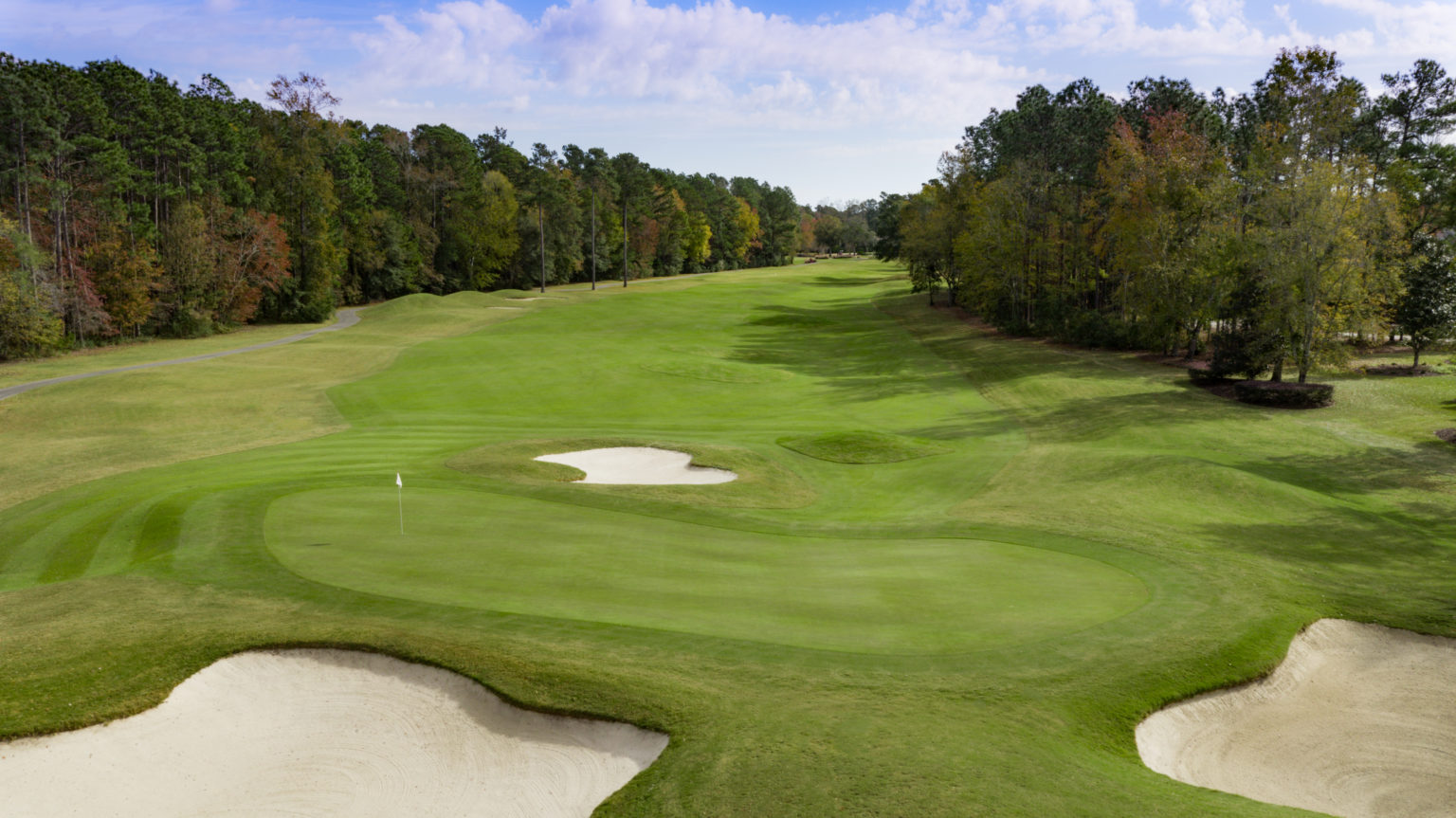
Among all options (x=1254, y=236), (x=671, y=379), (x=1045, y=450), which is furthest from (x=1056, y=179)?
(x=1045, y=450)

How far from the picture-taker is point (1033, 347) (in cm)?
5053

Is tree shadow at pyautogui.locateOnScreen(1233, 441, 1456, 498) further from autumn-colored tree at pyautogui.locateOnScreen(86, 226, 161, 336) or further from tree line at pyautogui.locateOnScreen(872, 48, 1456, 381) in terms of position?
autumn-colored tree at pyautogui.locateOnScreen(86, 226, 161, 336)

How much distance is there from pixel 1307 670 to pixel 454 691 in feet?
38.5

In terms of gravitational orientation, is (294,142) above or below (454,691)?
above

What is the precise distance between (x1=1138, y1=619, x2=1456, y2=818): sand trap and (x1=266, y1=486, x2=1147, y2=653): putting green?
7.00 ft

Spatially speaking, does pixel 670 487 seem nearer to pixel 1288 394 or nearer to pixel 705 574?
pixel 705 574

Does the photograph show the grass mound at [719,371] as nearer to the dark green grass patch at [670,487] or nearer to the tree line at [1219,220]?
the dark green grass patch at [670,487]

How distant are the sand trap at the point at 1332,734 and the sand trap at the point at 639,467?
1418cm

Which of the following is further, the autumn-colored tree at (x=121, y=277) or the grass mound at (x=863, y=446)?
the autumn-colored tree at (x=121, y=277)

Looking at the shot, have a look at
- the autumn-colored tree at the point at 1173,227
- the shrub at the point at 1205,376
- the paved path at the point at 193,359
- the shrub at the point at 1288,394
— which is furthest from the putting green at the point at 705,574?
the autumn-colored tree at the point at 1173,227

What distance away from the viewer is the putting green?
465 inches

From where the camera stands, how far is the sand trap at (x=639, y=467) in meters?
23.1

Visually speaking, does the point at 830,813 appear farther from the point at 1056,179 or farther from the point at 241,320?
the point at 241,320

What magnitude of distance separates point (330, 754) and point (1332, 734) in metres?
12.0
